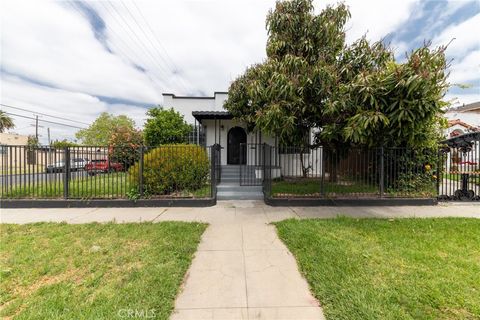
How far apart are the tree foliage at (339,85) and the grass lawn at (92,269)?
387 centimetres

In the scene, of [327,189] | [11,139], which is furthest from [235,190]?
[11,139]

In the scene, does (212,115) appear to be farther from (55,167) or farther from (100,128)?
(100,128)

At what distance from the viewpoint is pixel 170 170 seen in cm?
678

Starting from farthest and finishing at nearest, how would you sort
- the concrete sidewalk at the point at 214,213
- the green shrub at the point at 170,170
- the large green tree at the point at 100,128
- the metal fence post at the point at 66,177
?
1. the large green tree at the point at 100,128
2. the green shrub at the point at 170,170
3. the metal fence post at the point at 66,177
4. the concrete sidewalk at the point at 214,213

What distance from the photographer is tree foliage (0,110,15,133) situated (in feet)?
94.8

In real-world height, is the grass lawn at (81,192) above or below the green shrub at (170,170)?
below

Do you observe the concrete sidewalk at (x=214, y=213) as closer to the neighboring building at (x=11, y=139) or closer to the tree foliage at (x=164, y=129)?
the tree foliage at (x=164, y=129)

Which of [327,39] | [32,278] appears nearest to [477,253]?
[327,39]

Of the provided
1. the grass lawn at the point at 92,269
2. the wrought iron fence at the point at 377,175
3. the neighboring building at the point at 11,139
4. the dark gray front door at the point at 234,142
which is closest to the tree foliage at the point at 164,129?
the dark gray front door at the point at 234,142

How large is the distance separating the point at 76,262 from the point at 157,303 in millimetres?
1745

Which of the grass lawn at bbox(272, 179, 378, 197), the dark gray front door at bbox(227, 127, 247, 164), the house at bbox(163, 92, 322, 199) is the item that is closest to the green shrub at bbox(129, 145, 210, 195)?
the house at bbox(163, 92, 322, 199)

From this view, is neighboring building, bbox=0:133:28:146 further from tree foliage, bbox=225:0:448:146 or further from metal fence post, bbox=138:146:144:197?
tree foliage, bbox=225:0:448:146

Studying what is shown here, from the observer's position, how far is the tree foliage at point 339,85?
446 cm

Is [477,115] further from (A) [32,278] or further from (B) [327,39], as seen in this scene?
(A) [32,278]
